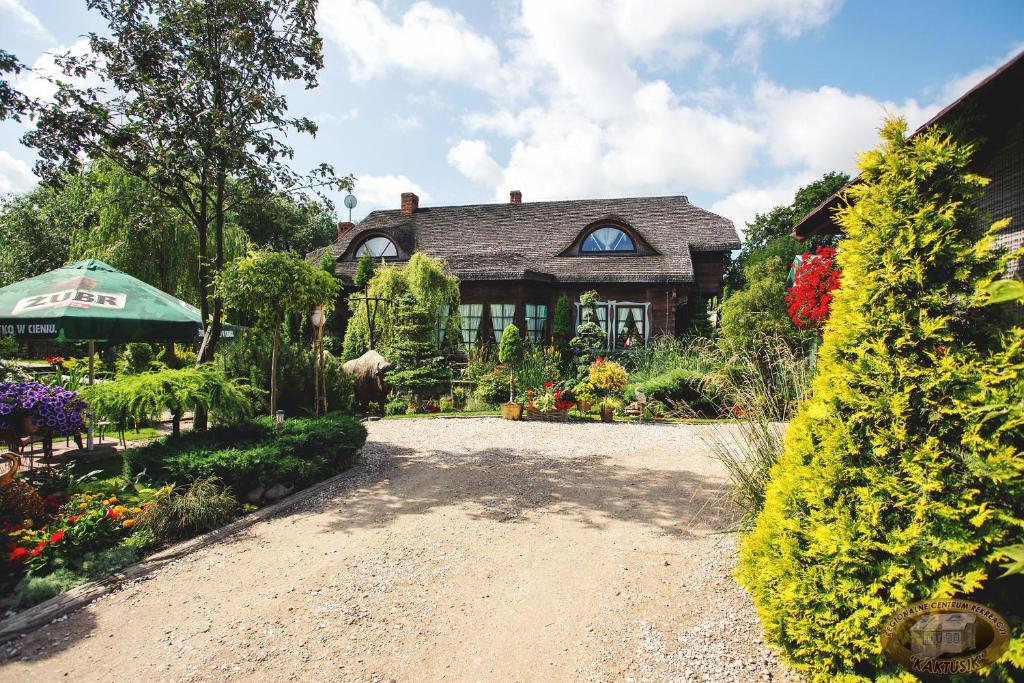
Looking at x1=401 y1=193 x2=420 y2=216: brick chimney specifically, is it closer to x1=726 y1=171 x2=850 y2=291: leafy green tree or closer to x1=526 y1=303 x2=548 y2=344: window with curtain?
x1=526 y1=303 x2=548 y2=344: window with curtain

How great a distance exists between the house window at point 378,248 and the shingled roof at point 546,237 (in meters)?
0.25

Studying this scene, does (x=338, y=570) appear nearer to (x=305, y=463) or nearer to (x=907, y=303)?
(x=305, y=463)

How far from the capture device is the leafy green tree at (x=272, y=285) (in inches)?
300

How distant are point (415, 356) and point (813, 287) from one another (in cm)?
916

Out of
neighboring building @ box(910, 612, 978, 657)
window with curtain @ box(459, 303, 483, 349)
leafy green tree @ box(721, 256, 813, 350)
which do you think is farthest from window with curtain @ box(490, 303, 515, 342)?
neighboring building @ box(910, 612, 978, 657)

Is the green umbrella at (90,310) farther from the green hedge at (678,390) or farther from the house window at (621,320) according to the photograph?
the house window at (621,320)

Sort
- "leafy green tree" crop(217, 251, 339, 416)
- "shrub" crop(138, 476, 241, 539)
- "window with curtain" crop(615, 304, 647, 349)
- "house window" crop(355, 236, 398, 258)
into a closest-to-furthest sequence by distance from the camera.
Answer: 1. "shrub" crop(138, 476, 241, 539)
2. "leafy green tree" crop(217, 251, 339, 416)
3. "window with curtain" crop(615, 304, 647, 349)
4. "house window" crop(355, 236, 398, 258)

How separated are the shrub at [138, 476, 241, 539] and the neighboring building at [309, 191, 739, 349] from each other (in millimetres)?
11959

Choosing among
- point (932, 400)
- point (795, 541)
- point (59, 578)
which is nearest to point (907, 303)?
point (932, 400)

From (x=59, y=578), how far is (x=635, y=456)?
21.5 ft

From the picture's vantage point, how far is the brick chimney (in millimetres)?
22250

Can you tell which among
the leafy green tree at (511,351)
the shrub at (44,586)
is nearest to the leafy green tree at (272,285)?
the shrub at (44,586)

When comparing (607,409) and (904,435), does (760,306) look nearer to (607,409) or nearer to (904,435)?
(607,409)

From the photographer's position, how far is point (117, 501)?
486 cm
